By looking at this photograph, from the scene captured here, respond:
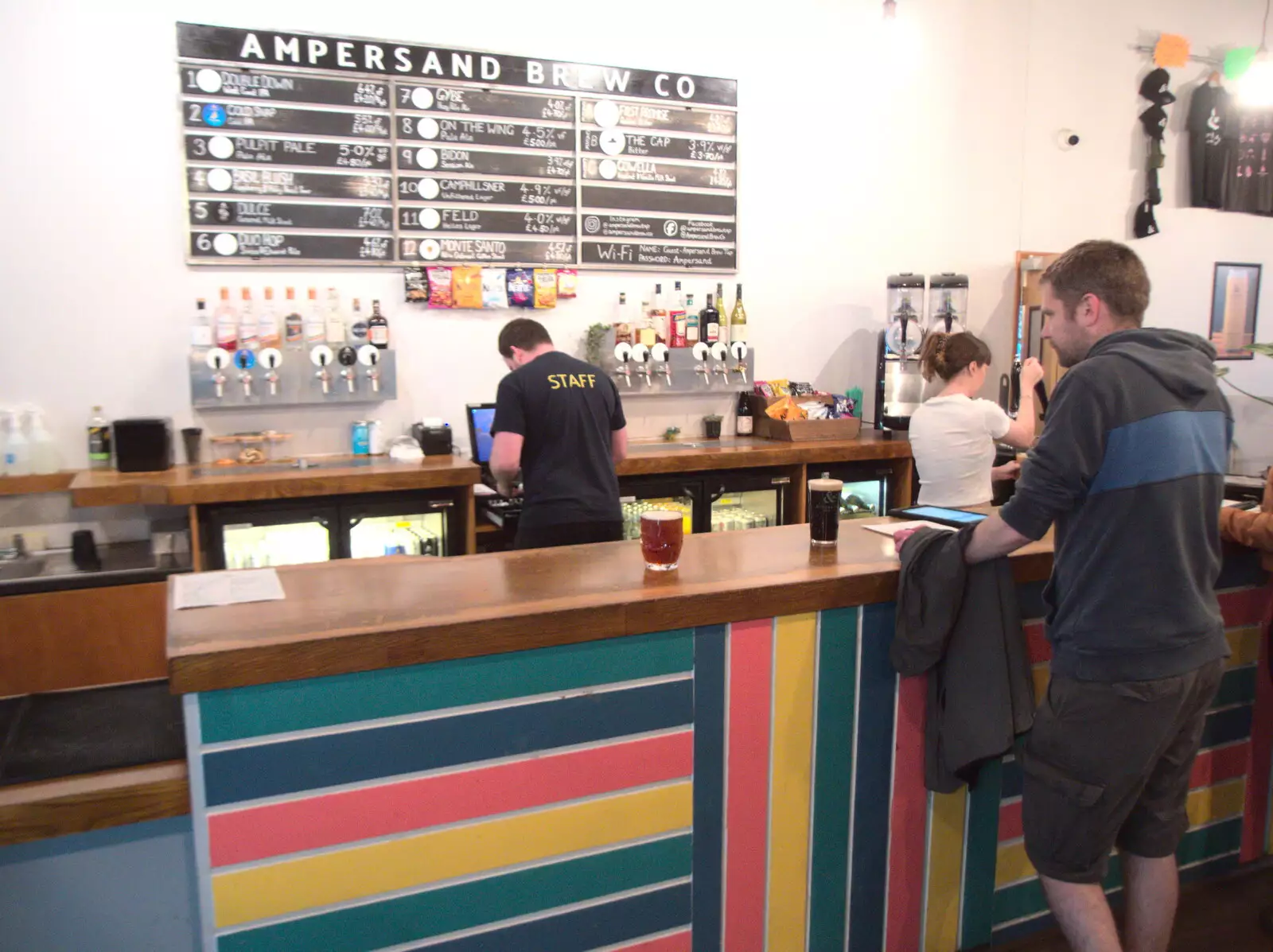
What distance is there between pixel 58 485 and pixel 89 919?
2986mm

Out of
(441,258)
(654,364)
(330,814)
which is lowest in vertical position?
(330,814)

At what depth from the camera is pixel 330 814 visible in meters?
1.70

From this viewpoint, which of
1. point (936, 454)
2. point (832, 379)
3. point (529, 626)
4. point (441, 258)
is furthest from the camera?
point (832, 379)

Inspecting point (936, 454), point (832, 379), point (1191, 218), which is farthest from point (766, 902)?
point (1191, 218)

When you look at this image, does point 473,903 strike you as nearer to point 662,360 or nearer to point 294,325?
point 294,325

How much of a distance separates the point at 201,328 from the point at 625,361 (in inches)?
82.3

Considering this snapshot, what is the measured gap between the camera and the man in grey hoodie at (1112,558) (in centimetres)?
180

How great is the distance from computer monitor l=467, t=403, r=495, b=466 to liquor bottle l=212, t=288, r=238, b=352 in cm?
113

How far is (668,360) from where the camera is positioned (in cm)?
524

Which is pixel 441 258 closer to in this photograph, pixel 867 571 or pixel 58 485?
pixel 58 485

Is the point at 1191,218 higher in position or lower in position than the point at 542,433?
higher

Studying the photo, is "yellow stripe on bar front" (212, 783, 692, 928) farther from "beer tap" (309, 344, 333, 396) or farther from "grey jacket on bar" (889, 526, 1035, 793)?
"beer tap" (309, 344, 333, 396)

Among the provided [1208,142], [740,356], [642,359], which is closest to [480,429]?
[642,359]

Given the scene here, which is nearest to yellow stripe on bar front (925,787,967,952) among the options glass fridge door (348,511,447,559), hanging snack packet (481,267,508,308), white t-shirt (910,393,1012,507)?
white t-shirt (910,393,1012,507)
